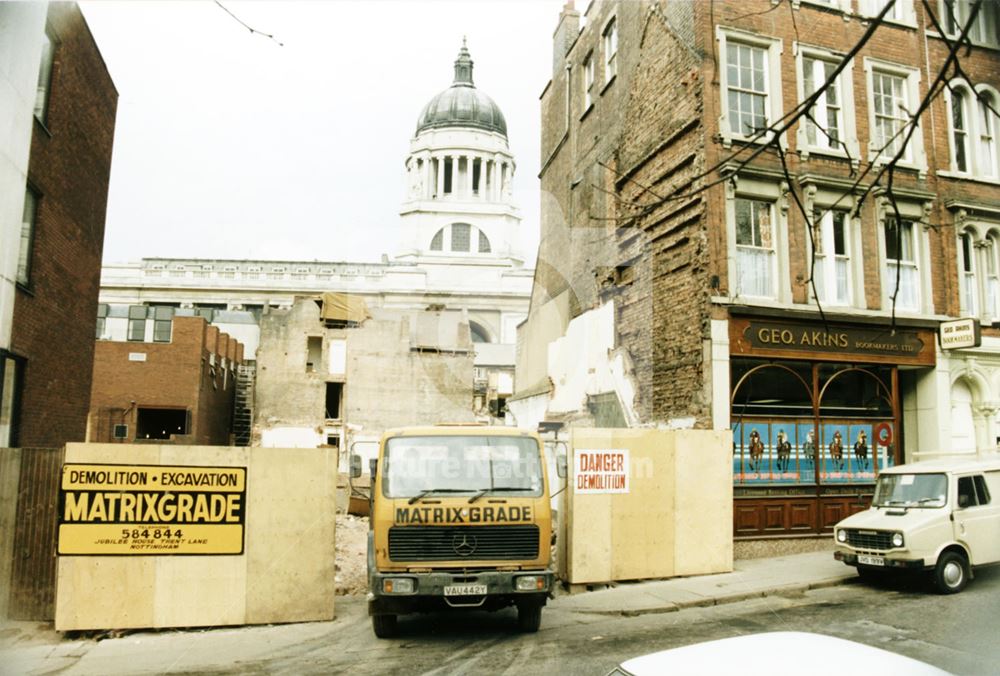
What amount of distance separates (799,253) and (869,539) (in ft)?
22.1

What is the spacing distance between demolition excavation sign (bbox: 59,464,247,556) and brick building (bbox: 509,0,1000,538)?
29.8 feet

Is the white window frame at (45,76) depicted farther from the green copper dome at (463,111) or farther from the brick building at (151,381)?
the green copper dome at (463,111)

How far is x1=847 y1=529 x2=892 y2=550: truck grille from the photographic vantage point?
11367 mm

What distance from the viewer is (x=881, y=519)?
1183cm

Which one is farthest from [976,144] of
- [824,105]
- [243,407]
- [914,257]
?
[243,407]

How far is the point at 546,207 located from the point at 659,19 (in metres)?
9.57

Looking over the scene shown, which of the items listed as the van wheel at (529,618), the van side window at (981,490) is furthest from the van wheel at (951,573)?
the van wheel at (529,618)

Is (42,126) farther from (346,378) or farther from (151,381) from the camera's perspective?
(346,378)

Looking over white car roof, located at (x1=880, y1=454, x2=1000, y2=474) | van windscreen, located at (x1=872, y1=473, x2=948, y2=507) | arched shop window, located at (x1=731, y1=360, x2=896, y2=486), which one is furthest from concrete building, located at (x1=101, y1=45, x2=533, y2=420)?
white car roof, located at (x1=880, y1=454, x2=1000, y2=474)

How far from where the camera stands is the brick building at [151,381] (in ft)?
102

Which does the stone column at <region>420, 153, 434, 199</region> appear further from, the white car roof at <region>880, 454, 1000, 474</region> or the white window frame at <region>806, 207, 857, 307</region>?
the white car roof at <region>880, 454, 1000, 474</region>

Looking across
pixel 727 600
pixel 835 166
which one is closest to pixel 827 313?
pixel 835 166

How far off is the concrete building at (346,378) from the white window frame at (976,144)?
2610 cm

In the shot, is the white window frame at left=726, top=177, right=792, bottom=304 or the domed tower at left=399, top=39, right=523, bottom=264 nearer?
the white window frame at left=726, top=177, right=792, bottom=304
